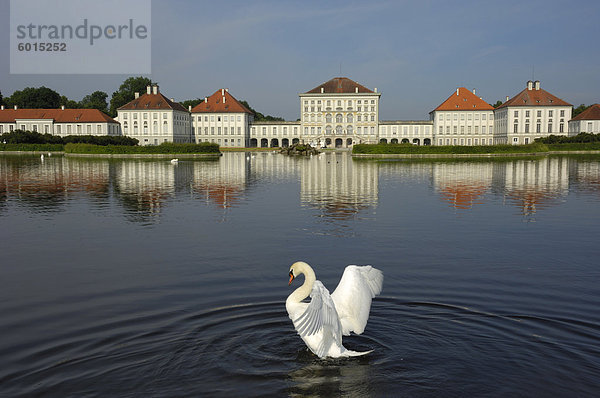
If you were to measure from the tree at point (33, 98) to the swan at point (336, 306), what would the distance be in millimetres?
153752

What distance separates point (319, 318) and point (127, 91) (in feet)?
520

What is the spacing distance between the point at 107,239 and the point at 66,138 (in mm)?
93556

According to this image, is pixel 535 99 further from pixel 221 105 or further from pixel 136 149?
pixel 136 149

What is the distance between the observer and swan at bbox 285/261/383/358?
246 inches

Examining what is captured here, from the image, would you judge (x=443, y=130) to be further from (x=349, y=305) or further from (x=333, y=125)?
(x=349, y=305)

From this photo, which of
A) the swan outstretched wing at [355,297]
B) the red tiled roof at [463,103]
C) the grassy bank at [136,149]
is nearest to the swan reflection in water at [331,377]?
the swan outstretched wing at [355,297]

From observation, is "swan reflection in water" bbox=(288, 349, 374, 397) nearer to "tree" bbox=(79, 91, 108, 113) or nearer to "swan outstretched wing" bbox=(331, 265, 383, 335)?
"swan outstretched wing" bbox=(331, 265, 383, 335)

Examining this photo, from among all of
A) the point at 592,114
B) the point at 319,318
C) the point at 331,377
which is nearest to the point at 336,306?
the point at 331,377

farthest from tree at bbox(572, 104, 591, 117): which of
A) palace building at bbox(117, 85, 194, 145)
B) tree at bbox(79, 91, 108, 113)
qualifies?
tree at bbox(79, 91, 108, 113)

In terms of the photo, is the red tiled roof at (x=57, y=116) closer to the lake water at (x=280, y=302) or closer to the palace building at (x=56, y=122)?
the palace building at (x=56, y=122)

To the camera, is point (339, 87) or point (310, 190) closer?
point (310, 190)

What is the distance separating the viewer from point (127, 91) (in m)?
153

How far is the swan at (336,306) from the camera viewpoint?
6.26 metres

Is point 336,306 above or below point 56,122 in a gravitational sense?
below
